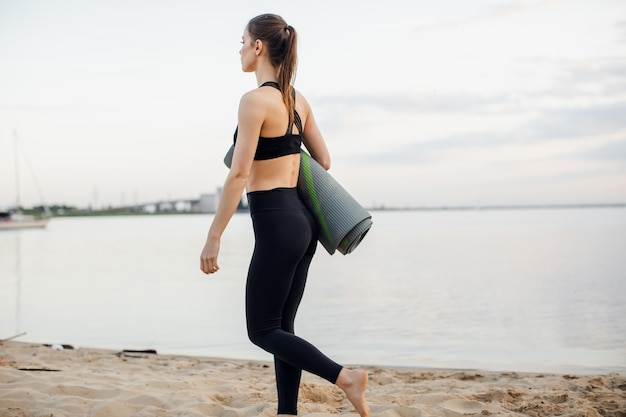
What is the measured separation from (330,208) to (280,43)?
0.72 meters

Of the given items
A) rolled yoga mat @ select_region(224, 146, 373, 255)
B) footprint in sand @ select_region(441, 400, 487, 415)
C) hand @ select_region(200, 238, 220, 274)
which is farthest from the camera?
footprint in sand @ select_region(441, 400, 487, 415)

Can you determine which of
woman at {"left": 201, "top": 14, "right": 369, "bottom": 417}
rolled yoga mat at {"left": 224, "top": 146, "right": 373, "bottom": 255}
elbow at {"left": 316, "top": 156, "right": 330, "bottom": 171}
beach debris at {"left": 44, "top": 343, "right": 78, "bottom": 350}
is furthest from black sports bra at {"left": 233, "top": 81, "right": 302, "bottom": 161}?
beach debris at {"left": 44, "top": 343, "right": 78, "bottom": 350}

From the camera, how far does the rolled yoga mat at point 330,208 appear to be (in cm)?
289

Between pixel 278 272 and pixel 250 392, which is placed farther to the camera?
pixel 250 392

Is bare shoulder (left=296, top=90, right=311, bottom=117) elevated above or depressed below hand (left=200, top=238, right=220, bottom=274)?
above

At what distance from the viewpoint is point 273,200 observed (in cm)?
280

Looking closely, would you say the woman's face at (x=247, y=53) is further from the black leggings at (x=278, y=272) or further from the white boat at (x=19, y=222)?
the white boat at (x=19, y=222)

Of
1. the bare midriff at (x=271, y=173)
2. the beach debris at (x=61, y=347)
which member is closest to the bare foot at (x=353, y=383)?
the bare midriff at (x=271, y=173)

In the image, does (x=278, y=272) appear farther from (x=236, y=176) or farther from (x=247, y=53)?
(x=247, y=53)

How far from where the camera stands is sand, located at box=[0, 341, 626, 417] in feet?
11.9

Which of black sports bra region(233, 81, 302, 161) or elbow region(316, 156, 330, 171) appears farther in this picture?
elbow region(316, 156, 330, 171)

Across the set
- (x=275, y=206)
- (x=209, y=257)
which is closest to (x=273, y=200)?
(x=275, y=206)

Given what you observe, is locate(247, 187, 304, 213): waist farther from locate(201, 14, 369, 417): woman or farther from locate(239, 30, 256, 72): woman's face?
locate(239, 30, 256, 72): woman's face

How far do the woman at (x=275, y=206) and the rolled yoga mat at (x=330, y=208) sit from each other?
4 centimetres
